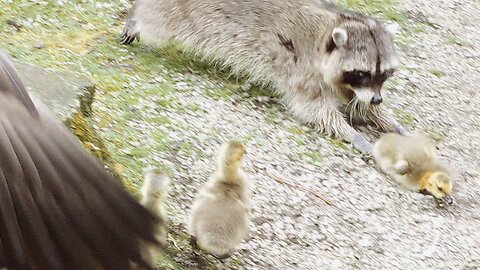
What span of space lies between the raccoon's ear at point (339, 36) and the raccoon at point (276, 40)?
39mm

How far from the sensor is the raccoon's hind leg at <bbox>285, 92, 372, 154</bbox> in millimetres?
5391

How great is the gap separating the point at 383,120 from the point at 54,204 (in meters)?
3.49

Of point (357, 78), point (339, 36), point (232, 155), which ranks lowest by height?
point (357, 78)

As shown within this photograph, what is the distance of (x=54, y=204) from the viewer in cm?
242

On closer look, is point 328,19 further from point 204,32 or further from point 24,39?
point 24,39

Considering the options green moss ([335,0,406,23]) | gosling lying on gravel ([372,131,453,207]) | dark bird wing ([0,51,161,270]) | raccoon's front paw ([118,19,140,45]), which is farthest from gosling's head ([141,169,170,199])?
green moss ([335,0,406,23])

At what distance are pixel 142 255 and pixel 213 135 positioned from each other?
6.92 feet

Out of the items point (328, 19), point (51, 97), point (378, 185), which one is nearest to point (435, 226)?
point (378, 185)

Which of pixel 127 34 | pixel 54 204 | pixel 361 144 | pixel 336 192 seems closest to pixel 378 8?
pixel 361 144

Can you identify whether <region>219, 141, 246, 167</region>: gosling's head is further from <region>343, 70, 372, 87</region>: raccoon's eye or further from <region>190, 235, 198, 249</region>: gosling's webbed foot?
<region>343, 70, 372, 87</region>: raccoon's eye

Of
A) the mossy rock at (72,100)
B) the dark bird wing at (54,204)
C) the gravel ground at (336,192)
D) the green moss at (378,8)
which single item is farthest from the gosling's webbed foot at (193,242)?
the green moss at (378,8)

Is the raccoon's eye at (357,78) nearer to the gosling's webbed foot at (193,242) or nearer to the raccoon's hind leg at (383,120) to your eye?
the raccoon's hind leg at (383,120)

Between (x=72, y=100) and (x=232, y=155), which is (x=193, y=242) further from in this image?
(x=72, y=100)

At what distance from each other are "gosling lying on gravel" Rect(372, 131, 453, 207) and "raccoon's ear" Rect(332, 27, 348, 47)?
0.72 meters
